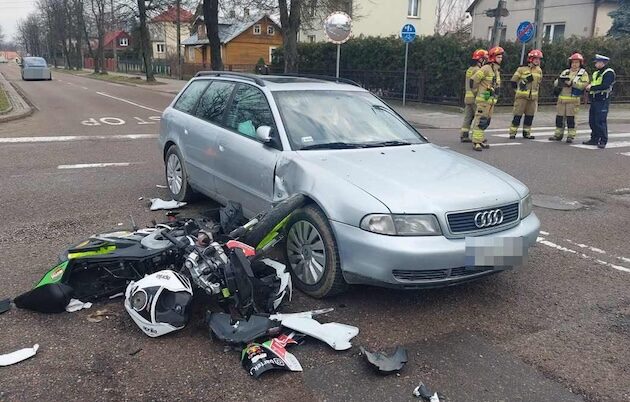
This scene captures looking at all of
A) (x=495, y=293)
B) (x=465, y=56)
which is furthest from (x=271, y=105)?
(x=465, y=56)

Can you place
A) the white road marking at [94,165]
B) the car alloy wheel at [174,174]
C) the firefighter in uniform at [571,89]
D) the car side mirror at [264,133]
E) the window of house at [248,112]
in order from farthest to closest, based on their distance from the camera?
the firefighter in uniform at [571,89], the white road marking at [94,165], the car alloy wheel at [174,174], the window of house at [248,112], the car side mirror at [264,133]

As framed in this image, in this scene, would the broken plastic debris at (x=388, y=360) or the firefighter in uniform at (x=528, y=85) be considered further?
the firefighter in uniform at (x=528, y=85)

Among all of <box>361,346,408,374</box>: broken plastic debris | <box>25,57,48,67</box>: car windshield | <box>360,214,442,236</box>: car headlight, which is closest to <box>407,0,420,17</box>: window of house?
<box>25,57,48,67</box>: car windshield

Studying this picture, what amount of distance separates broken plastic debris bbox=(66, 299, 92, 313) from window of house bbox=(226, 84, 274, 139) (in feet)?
6.47

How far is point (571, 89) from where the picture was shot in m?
12.3

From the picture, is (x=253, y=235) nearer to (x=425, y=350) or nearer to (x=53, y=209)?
(x=425, y=350)

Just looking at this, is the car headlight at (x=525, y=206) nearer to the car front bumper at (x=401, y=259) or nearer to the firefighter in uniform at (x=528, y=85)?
the car front bumper at (x=401, y=259)

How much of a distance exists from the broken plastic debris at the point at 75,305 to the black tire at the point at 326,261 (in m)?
1.53

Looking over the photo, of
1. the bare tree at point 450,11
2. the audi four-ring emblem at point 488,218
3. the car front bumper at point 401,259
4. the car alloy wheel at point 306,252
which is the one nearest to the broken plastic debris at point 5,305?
the car alloy wheel at point 306,252

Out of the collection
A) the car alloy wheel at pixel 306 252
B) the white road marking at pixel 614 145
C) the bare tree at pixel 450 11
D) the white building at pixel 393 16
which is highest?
the bare tree at pixel 450 11

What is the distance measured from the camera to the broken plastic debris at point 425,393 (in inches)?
115

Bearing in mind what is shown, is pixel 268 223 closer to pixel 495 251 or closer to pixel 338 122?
pixel 338 122

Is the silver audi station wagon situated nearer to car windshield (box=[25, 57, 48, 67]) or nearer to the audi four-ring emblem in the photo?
the audi four-ring emblem

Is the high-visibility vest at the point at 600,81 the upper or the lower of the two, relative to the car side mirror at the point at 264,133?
upper
